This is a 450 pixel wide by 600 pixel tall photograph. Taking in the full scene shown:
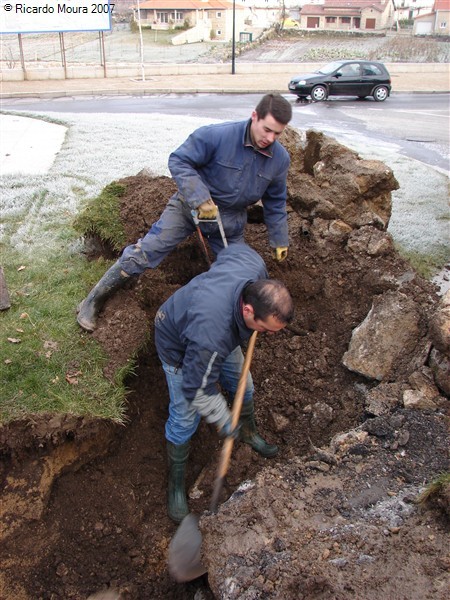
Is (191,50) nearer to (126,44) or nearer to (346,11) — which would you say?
(126,44)

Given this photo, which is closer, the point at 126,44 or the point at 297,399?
the point at 297,399

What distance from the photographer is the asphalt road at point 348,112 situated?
12.0 metres

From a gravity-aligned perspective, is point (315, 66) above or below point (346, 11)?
below

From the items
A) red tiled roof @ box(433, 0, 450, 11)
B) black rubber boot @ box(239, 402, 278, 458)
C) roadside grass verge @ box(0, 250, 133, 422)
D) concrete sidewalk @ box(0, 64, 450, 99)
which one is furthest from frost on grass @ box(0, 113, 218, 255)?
red tiled roof @ box(433, 0, 450, 11)

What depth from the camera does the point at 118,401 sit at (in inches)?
152

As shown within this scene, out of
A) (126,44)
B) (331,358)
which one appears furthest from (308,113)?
(126,44)

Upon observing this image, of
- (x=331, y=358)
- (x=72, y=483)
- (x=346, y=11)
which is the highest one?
(x=346, y=11)

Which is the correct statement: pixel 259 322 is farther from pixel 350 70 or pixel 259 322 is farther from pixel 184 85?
pixel 184 85

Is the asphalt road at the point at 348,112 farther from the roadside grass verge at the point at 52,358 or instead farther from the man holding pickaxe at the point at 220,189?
the roadside grass verge at the point at 52,358

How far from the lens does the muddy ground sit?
267cm

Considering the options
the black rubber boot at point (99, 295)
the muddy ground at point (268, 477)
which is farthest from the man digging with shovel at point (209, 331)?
the black rubber boot at point (99, 295)

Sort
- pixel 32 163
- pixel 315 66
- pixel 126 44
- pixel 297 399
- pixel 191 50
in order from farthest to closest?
pixel 126 44 → pixel 191 50 → pixel 315 66 → pixel 32 163 → pixel 297 399

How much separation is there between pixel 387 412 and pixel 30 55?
41.6m

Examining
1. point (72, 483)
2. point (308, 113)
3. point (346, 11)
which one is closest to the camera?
point (72, 483)
